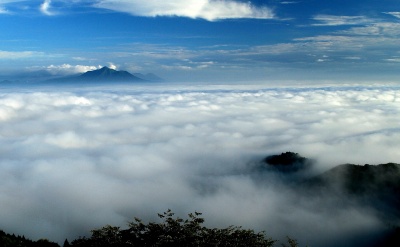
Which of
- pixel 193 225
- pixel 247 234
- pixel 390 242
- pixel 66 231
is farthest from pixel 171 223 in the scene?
pixel 390 242

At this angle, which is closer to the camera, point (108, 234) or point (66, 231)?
point (108, 234)

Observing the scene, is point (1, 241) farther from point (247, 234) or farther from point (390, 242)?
point (390, 242)

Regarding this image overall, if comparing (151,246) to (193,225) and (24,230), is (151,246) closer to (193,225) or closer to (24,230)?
(193,225)

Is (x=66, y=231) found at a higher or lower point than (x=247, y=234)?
lower

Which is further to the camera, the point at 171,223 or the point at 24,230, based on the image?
the point at 24,230

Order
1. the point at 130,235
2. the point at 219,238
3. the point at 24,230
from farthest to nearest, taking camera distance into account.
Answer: the point at 24,230
the point at 130,235
the point at 219,238

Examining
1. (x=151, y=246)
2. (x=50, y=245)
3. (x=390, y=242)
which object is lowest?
(x=390, y=242)

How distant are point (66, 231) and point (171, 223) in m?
151

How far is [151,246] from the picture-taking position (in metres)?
59.7

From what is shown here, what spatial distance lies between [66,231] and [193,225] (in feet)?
504

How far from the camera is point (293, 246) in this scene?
56312 mm

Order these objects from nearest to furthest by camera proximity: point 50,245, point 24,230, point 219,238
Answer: point 219,238
point 50,245
point 24,230

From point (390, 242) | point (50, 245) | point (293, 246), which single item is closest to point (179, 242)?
point (293, 246)

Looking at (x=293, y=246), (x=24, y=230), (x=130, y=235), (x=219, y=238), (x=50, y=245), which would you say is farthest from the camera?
(x=24, y=230)
